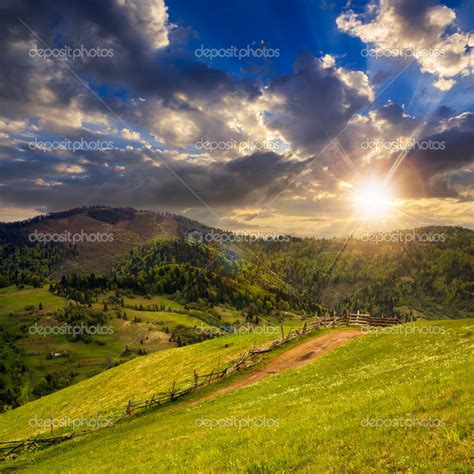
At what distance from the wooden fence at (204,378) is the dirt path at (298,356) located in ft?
11.0

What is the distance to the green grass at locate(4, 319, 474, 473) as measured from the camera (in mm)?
12062

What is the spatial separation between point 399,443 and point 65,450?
35.7 metres

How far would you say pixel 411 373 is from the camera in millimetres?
22016

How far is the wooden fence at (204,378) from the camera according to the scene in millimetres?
41938

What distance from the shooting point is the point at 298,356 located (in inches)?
2000
